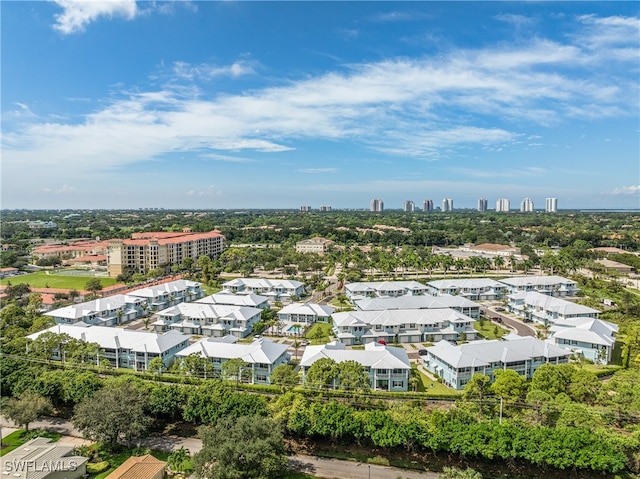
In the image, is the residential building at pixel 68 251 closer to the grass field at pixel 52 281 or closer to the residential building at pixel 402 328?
the grass field at pixel 52 281

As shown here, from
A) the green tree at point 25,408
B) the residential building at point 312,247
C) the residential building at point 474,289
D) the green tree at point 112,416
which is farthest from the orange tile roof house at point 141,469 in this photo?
the residential building at point 312,247

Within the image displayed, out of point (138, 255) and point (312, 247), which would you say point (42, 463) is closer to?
point (138, 255)

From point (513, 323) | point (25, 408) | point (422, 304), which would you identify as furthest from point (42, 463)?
point (513, 323)

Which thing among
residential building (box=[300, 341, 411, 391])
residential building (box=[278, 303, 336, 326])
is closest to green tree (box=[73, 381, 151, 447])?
residential building (box=[300, 341, 411, 391])

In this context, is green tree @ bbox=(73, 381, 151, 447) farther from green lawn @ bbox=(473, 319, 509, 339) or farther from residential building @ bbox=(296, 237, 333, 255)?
residential building @ bbox=(296, 237, 333, 255)

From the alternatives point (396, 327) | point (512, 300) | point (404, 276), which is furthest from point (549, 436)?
point (404, 276)

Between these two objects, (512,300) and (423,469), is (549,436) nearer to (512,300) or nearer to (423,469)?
(423,469)
